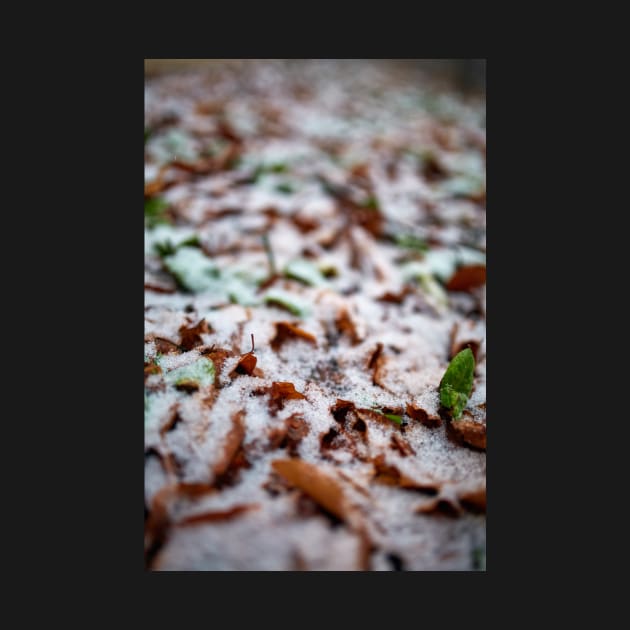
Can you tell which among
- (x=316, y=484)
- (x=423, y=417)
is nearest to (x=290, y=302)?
(x=423, y=417)

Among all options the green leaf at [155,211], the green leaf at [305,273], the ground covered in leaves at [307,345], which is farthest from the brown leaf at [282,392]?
the green leaf at [155,211]

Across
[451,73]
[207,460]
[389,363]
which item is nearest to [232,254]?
[389,363]

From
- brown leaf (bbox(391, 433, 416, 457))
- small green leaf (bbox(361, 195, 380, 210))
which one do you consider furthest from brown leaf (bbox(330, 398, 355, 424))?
small green leaf (bbox(361, 195, 380, 210))

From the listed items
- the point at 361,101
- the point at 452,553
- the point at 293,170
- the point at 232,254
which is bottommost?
the point at 452,553

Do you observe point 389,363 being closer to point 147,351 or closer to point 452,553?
point 452,553

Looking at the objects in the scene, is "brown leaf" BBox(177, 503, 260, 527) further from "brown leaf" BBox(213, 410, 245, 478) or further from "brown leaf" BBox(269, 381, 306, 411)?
"brown leaf" BBox(269, 381, 306, 411)

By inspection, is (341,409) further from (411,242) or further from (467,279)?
(411,242)
